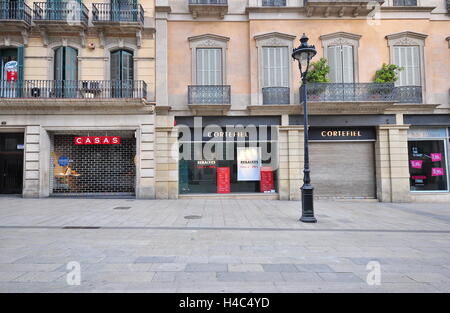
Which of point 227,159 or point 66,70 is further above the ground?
point 66,70

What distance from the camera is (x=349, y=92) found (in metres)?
14.0

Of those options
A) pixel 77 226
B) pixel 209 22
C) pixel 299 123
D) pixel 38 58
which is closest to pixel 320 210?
pixel 299 123

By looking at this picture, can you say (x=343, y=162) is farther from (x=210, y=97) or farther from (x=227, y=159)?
(x=210, y=97)

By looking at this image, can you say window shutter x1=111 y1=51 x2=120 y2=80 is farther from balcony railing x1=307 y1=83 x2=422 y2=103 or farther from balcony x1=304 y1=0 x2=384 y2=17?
balcony x1=304 y1=0 x2=384 y2=17

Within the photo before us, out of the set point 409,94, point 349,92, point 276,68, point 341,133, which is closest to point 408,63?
point 409,94

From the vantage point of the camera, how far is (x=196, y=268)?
4570 millimetres

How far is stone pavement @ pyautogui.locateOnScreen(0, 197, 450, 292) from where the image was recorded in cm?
398

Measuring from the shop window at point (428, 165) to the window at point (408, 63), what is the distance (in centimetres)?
327

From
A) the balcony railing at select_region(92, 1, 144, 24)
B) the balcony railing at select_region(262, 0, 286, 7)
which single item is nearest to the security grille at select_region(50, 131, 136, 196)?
the balcony railing at select_region(92, 1, 144, 24)

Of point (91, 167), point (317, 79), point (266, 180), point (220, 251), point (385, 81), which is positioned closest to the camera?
point (220, 251)

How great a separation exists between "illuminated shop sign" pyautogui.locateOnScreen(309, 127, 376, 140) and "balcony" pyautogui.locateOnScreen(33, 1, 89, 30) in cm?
1370

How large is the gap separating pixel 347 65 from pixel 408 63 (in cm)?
333

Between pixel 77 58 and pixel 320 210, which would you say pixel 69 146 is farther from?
pixel 320 210

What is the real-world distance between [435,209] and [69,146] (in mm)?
18595
